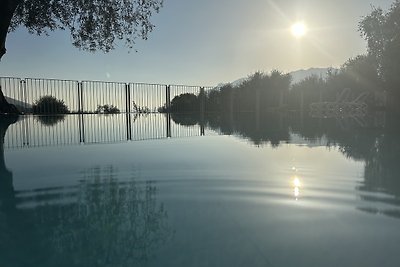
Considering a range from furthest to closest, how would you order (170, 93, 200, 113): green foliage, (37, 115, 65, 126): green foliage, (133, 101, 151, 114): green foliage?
(170, 93, 200, 113): green foliage, (133, 101, 151, 114): green foliage, (37, 115, 65, 126): green foliage

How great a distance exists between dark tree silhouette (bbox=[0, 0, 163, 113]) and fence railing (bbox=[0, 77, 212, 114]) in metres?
3.39

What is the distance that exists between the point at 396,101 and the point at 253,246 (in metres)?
26.2

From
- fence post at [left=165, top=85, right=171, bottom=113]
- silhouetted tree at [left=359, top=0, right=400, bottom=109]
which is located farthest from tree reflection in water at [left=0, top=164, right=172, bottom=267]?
silhouetted tree at [left=359, top=0, right=400, bottom=109]

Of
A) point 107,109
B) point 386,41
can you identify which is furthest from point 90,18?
point 386,41

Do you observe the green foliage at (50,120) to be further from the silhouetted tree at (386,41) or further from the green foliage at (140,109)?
the silhouetted tree at (386,41)

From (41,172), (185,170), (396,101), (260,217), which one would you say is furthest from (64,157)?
(396,101)

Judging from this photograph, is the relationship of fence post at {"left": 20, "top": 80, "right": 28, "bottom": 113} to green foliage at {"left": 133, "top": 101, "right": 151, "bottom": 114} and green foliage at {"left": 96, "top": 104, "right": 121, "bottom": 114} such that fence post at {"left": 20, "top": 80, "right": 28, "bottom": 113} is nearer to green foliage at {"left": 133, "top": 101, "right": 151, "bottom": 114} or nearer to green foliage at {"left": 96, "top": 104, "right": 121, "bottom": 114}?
green foliage at {"left": 96, "top": 104, "right": 121, "bottom": 114}

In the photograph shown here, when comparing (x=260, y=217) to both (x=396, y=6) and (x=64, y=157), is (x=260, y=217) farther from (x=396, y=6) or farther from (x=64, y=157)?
(x=396, y=6)

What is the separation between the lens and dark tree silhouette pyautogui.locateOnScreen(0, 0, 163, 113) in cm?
1066

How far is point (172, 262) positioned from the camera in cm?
137

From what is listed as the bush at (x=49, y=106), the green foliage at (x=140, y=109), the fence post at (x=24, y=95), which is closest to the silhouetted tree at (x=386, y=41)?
the green foliage at (x=140, y=109)

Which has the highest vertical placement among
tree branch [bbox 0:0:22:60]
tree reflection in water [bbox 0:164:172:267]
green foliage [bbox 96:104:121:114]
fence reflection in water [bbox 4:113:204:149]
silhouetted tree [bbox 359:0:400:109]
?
silhouetted tree [bbox 359:0:400:109]

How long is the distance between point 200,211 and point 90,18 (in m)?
10.4

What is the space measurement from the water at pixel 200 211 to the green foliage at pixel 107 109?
14.0m
